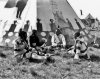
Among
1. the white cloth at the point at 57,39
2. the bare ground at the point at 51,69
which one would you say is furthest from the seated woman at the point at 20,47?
the white cloth at the point at 57,39

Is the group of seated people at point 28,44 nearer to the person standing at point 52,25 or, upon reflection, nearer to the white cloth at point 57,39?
the white cloth at point 57,39

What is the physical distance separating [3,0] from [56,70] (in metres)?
9.26

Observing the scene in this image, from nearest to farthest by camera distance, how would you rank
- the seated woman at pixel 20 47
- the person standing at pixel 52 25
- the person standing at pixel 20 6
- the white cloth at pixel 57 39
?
the seated woman at pixel 20 47 → the white cloth at pixel 57 39 → the person standing at pixel 52 25 → the person standing at pixel 20 6

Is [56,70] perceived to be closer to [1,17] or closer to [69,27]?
[69,27]

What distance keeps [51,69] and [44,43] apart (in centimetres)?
282

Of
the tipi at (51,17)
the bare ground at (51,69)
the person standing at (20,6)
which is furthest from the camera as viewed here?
the person standing at (20,6)

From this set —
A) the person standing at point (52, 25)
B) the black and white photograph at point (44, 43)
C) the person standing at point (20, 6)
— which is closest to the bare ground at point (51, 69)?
the black and white photograph at point (44, 43)

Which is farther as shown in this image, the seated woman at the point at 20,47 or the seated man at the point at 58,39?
the seated man at the point at 58,39

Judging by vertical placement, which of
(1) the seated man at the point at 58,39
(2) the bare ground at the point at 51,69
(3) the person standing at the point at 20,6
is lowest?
(2) the bare ground at the point at 51,69

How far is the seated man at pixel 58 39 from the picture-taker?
13.4 metres

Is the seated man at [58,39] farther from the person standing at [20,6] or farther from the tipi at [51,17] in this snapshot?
the person standing at [20,6]

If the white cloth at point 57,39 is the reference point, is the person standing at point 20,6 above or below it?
above

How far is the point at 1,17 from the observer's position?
15789 millimetres

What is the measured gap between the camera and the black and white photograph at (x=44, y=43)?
902cm
